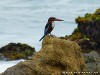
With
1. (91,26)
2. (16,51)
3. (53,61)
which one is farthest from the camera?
(16,51)

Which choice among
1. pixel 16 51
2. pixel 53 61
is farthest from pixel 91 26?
pixel 53 61

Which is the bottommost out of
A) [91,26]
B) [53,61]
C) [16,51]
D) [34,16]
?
[34,16]

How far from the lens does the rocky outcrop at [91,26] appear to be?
76.9 ft

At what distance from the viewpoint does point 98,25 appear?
2359 cm

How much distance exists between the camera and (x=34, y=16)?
51531 millimetres

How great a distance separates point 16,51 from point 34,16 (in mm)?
26700

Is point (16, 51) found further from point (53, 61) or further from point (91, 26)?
point (53, 61)

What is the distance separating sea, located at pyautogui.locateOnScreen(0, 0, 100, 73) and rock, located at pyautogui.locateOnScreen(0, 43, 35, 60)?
9.68 m

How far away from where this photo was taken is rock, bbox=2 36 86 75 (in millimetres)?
10492

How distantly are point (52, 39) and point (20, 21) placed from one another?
37706mm

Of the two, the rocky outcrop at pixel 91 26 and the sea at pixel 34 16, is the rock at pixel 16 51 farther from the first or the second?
the sea at pixel 34 16

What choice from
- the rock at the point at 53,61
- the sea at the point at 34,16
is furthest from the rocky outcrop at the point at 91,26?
the rock at the point at 53,61

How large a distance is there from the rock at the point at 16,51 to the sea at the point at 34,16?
9.68 m

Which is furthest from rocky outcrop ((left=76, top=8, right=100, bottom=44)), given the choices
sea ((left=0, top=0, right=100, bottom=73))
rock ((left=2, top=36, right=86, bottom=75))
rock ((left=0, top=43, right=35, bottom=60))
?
rock ((left=2, top=36, right=86, bottom=75))
